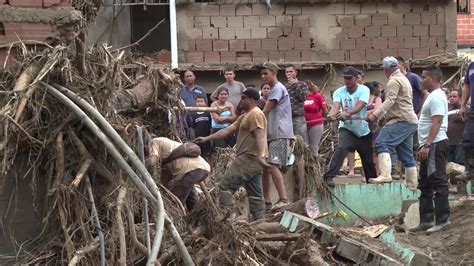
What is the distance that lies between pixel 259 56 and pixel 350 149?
21.5ft

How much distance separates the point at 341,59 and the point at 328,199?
725 cm

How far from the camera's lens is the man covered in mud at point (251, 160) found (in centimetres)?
903

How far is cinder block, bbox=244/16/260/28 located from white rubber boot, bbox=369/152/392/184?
23.7ft

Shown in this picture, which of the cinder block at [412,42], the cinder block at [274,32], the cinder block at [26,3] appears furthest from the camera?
the cinder block at [412,42]

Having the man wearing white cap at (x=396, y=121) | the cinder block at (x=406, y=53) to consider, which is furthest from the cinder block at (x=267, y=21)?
the man wearing white cap at (x=396, y=121)

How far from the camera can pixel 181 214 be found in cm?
671

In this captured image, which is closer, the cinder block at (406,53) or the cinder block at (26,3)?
the cinder block at (26,3)

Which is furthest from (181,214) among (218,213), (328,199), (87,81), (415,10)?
(415,10)

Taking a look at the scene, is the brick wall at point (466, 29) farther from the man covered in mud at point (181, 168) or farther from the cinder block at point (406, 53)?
the man covered in mud at point (181, 168)

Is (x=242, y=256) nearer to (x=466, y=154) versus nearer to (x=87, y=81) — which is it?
(x=87, y=81)

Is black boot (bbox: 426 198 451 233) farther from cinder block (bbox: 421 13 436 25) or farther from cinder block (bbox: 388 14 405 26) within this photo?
cinder block (bbox: 421 13 436 25)

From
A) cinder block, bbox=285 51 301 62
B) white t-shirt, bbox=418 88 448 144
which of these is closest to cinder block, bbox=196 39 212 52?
cinder block, bbox=285 51 301 62

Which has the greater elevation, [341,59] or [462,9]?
[462,9]

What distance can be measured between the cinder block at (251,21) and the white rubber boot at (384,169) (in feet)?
23.7
